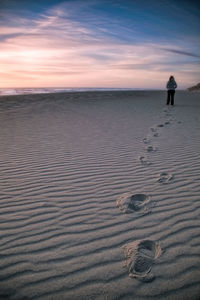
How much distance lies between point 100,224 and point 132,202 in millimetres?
622

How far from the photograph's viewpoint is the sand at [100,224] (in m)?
1.63

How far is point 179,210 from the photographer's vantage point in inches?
98.0

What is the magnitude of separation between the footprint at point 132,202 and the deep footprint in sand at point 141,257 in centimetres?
53

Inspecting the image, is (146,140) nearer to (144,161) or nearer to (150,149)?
(150,149)

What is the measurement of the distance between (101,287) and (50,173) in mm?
2366

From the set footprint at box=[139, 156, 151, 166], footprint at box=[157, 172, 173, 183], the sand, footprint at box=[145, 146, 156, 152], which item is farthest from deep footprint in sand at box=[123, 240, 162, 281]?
footprint at box=[145, 146, 156, 152]

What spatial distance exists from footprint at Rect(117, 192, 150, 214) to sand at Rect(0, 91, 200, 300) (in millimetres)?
13

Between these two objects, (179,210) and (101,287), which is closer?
(101,287)

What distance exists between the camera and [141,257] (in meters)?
1.80

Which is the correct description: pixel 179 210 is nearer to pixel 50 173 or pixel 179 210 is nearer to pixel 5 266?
pixel 5 266

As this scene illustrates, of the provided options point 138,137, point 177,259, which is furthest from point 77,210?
point 138,137

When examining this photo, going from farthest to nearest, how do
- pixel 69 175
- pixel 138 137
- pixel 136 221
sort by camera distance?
pixel 138 137 < pixel 69 175 < pixel 136 221

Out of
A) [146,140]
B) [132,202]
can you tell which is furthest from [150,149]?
[132,202]

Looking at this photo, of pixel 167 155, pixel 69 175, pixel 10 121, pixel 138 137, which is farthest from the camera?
pixel 10 121
